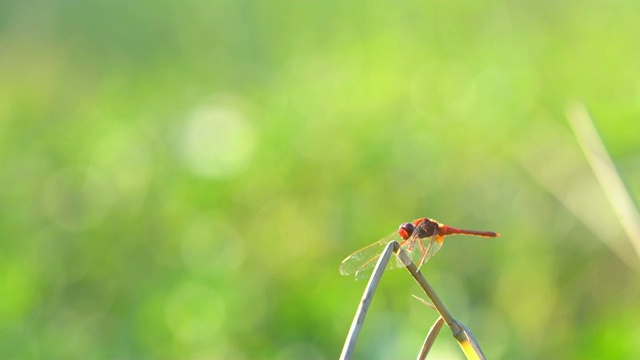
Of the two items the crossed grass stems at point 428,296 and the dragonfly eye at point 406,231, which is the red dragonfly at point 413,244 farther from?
the crossed grass stems at point 428,296

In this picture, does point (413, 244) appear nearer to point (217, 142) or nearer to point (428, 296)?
point (428, 296)

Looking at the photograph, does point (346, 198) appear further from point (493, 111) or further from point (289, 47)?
point (289, 47)

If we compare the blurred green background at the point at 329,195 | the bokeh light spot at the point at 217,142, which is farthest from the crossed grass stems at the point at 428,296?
the bokeh light spot at the point at 217,142

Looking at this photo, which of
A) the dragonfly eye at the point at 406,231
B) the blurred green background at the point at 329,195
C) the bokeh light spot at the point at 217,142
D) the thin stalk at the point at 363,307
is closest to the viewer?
the thin stalk at the point at 363,307

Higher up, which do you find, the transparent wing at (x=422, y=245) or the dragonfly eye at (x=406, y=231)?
the dragonfly eye at (x=406, y=231)

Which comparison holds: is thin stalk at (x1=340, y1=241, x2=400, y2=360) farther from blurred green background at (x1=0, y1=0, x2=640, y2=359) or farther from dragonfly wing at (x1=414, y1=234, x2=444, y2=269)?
blurred green background at (x1=0, y1=0, x2=640, y2=359)

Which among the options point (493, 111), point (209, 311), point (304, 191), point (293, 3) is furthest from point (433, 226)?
point (293, 3)
